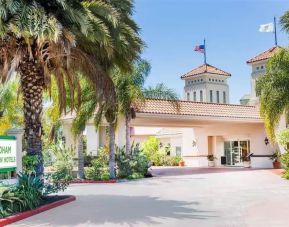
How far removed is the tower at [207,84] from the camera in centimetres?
6531

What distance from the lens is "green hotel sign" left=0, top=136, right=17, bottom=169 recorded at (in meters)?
12.3

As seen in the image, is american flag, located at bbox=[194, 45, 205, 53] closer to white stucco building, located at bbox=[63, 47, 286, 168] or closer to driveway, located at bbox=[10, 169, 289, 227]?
white stucco building, located at bbox=[63, 47, 286, 168]

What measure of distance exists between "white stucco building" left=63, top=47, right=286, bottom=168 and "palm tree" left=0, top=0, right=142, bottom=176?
1005 cm

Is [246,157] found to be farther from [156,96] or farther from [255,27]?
[156,96]

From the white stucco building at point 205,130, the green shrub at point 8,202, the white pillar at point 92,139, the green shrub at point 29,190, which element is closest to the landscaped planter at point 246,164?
the white stucco building at point 205,130

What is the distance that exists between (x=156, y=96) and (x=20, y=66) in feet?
43.8

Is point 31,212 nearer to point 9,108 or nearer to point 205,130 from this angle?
point 9,108

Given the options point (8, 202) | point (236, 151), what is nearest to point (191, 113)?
point (236, 151)

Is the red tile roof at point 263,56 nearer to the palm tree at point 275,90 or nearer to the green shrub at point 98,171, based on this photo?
the palm tree at point 275,90

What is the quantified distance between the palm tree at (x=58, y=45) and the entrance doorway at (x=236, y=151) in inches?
909

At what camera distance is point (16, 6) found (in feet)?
40.8

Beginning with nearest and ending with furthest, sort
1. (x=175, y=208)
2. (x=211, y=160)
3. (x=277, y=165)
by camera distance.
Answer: (x=175, y=208), (x=277, y=165), (x=211, y=160)

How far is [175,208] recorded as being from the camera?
42.2 feet

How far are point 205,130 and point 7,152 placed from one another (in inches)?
1136
